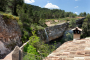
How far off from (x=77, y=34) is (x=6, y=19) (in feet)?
34.2

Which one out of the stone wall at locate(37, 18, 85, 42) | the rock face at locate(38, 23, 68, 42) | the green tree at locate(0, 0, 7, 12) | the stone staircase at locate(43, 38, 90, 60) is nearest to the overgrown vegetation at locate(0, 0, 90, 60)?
the green tree at locate(0, 0, 7, 12)

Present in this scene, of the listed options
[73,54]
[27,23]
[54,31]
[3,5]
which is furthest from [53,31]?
[73,54]

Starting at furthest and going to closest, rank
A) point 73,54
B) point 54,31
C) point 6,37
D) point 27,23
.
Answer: point 54,31, point 27,23, point 6,37, point 73,54

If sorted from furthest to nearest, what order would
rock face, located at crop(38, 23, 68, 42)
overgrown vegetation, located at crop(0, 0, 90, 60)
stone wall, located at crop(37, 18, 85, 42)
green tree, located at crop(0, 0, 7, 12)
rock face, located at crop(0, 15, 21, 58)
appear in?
rock face, located at crop(38, 23, 68, 42), stone wall, located at crop(37, 18, 85, 42), green tree, located at crop(0, 0, 7, 12), overgrown vegetation, located at crop(0, 0, 90, 60), rock face, located at crop(0, 15, 21, 58)

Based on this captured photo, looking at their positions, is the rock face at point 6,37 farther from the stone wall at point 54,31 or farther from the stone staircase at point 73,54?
the stone wall at point 54,31

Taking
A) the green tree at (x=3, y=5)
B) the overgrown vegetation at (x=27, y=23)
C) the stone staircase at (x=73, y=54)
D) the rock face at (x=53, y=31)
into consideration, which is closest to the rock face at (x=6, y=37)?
the overgrown vegetation at (x=27, y=23)

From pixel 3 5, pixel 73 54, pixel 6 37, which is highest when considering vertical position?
pixel 3 5

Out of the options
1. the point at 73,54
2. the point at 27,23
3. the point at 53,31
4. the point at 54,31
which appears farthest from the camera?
the point at 54,31

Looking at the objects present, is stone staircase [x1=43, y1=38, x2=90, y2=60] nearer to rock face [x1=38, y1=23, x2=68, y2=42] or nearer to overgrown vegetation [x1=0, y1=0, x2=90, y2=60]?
overgrown vegetation [x1=0, y1=0, x2=90, y2=60]

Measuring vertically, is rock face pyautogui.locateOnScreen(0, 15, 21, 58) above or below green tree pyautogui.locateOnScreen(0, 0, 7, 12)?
below

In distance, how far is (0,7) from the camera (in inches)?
726

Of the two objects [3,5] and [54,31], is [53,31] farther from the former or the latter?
[3,5]

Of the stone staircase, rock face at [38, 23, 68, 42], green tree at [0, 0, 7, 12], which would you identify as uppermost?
green tree at [0, 0, 7, 12]

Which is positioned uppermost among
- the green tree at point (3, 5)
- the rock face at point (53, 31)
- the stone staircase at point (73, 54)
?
the green tree at point (3, 5)
